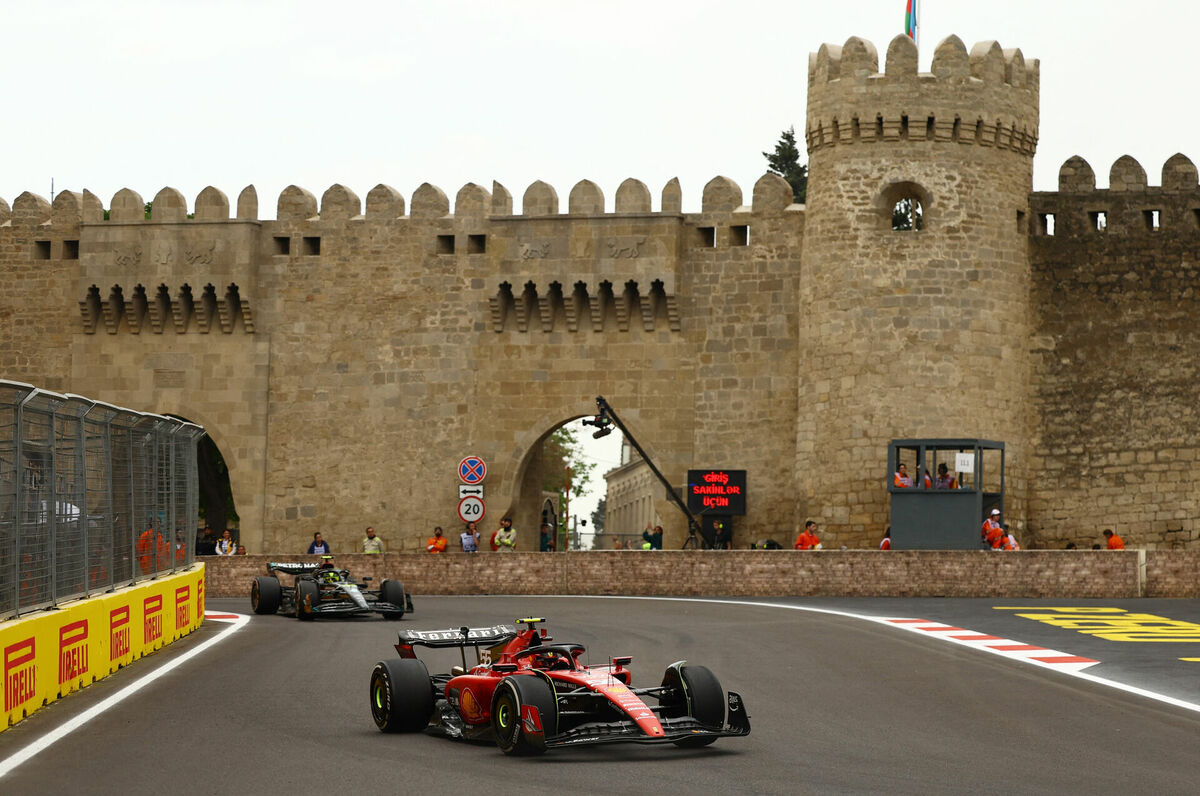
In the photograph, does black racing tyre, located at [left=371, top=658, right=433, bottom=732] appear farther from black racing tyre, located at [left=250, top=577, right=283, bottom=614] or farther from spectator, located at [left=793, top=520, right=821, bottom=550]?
spectator, located at [left=793, top=520, right=821, bottom=550]

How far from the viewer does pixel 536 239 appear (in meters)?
34.1

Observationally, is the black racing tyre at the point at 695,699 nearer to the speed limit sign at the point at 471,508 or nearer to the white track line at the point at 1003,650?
the white track line at the point at 1003,650

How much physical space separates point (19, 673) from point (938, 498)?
2086 centimetres

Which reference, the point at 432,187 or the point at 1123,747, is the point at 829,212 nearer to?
the point at 432,187

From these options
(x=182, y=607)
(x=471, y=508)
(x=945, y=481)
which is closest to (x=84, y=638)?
(x=182, y=607)

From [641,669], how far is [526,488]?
22.1 meters

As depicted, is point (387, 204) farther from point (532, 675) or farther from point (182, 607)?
point (532, 675)

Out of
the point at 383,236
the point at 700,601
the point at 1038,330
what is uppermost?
the point at 383,236

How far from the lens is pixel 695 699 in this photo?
30.7 feet

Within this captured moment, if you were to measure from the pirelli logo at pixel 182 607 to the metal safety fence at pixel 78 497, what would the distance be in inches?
11.3

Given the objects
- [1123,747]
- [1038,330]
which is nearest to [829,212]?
[1038,330]

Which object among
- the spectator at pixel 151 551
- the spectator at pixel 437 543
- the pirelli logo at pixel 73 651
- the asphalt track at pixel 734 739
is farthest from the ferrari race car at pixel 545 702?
the spectator at pixel 437 543

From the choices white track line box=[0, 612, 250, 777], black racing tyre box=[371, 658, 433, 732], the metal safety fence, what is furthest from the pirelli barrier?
black racing tyre box=[371, 658, 433, 732]

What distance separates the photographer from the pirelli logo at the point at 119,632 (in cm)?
1378
